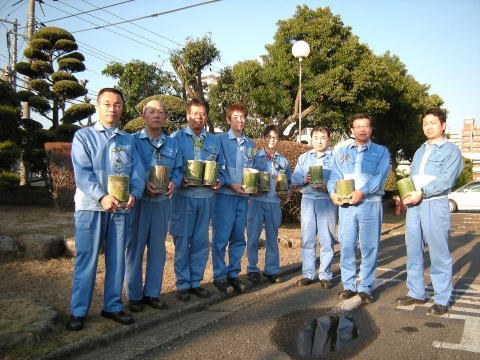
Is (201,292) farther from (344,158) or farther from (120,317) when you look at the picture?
(344,158)

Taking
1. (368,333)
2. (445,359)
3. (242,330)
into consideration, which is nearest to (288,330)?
(242,330)

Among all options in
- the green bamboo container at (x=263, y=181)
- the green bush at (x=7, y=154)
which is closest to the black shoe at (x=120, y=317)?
the green bamboo container at (x=263, y=181)

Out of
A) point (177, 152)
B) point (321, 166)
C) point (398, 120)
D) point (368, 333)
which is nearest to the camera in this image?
point (368, 333)

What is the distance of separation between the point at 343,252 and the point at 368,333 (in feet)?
4.23

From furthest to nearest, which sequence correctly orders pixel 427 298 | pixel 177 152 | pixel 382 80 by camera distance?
1. pixel 382 80
2. pixel 427 298
3. pixel 177 152

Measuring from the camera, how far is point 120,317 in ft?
12.2

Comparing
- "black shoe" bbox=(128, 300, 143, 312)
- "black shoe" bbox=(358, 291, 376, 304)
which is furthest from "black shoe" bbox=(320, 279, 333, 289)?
"black shoe" bbox=(128, 300, 143, 312)

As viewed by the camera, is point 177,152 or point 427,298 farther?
point 427,298

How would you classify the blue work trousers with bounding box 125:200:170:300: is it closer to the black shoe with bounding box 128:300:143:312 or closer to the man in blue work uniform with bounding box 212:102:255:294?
the black shoe with bounding box 128:300:143:312

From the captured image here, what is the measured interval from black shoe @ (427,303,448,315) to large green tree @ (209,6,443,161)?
54.0 ft

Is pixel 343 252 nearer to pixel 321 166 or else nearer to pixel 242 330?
pixel 321 166

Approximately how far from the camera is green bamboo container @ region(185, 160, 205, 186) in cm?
435

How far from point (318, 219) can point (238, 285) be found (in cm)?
134

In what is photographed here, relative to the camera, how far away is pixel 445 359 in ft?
10.5
